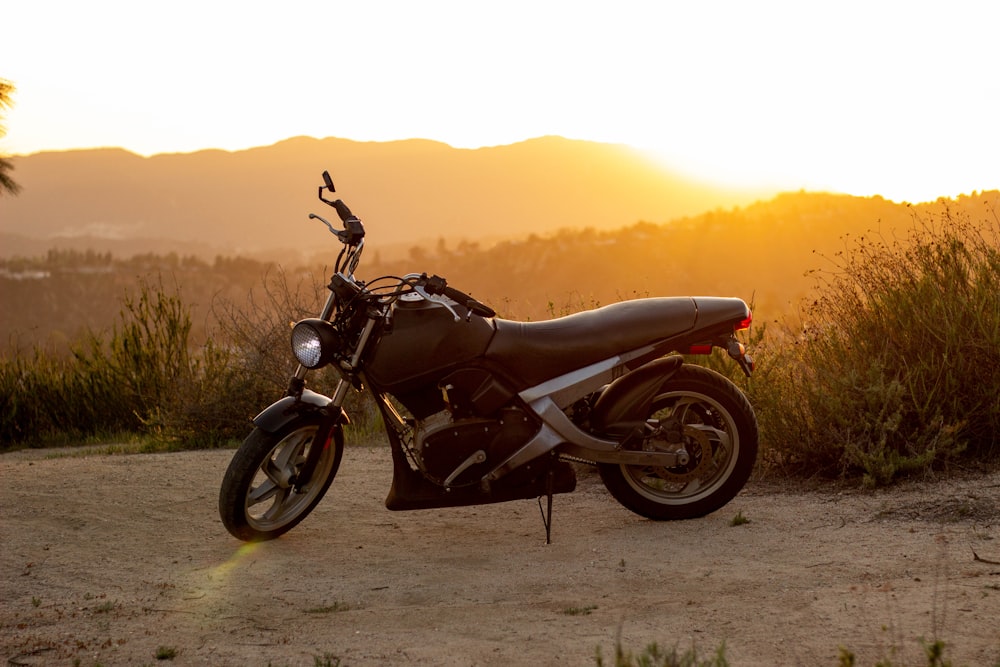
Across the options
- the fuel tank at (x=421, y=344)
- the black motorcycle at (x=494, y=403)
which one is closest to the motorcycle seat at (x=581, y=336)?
the black motorcycle at (x=494, y=403)

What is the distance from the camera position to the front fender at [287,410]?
209 inches

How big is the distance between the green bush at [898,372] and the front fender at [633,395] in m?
1.33

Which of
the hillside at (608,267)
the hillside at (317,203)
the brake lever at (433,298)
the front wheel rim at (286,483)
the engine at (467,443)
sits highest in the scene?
the hillside at (317,203)

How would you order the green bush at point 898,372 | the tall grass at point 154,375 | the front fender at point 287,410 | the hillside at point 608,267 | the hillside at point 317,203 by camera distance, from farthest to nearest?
1. the hillside at point 317,203
2. the hillside at point 608,267
3. the tall grass at point 154,375
4. the green bush at point 898,372
5. the front fender at point 287,410

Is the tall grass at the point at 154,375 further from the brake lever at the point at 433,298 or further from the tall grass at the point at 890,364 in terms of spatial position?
the brake lever at the point at 433,298

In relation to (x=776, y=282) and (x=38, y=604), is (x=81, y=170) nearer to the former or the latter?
(x=776, y=282)

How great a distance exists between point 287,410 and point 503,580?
145 cm

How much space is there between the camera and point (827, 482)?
618 centimetres

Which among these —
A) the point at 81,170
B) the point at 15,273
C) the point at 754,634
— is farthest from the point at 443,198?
the point at 754,634

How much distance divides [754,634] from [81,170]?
155 m

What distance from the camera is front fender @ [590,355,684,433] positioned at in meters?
5.44

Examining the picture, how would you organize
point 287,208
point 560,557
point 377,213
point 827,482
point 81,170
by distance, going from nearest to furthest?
point 560,557
point 827,482
point 377,213
point 287,208
point 81,170

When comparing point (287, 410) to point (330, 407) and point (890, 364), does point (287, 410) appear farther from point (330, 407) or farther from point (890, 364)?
point (890, 364)

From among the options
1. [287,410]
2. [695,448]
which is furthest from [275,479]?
[695,448]
